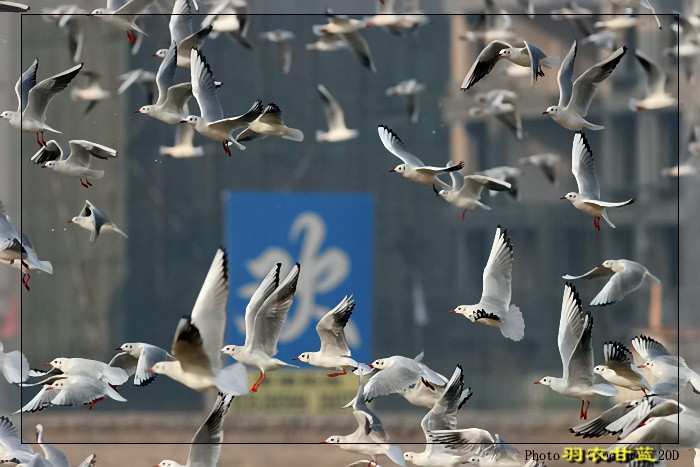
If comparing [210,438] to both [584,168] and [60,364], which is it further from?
[584,168]

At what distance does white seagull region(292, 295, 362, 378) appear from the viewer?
6.59 m

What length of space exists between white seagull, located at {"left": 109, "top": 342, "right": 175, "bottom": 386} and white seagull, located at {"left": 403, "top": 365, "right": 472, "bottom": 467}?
1.29 meters

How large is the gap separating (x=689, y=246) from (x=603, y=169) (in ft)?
4.00

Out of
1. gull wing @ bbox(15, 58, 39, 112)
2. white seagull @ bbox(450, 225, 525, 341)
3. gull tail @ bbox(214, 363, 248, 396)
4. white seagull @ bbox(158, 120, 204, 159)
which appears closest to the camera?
gull tail @ bbox(214, 363, 248, 396)

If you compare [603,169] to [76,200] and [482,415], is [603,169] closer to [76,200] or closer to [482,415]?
[482,415]

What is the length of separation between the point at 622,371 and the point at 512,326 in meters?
0.61

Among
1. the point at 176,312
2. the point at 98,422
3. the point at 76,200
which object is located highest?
the point at 76,200

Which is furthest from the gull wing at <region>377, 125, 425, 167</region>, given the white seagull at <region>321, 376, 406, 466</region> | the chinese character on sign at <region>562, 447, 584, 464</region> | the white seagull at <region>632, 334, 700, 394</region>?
the chinese character on sign at <region>562, 447, 584, 464</region>

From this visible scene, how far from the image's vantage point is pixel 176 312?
48.6 ft

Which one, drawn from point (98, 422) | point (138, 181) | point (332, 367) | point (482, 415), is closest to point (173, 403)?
point (98, 422)

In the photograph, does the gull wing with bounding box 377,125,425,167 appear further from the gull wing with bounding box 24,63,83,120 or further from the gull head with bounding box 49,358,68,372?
the gull head with bounding box 49,358,68,372

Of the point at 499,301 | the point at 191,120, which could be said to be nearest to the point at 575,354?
the point at 499,301

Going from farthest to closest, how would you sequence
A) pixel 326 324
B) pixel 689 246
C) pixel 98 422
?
pixel 98 422 < pixel 689 246 < pixel 326 324

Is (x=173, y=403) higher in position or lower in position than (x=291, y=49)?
lower
